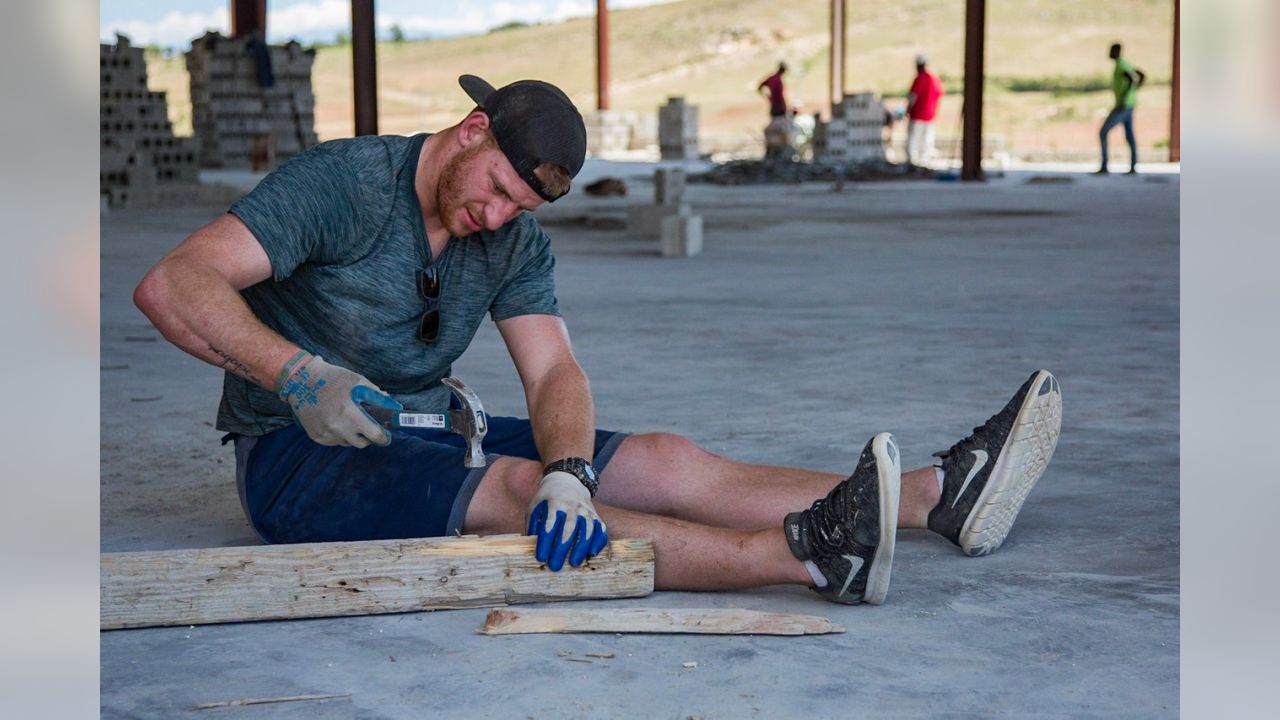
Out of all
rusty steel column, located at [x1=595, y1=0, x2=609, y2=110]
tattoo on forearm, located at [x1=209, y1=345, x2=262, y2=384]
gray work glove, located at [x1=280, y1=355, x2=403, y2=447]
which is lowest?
gray work glove, located at [x1=280, y1=355, x2=403, y2=447]

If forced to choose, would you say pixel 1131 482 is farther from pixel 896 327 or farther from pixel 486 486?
pixel 896 327

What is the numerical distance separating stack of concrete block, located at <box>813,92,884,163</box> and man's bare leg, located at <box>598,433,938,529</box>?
2060 cm

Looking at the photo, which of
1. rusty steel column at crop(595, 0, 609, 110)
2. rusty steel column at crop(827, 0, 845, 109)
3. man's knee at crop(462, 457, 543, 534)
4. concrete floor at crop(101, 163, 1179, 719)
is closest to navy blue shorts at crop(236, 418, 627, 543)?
man's knee at crop(462, 457, 543, 534)

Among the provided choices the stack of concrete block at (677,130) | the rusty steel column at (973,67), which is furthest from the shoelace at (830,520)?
→ the stack of concrete block at (677,130)

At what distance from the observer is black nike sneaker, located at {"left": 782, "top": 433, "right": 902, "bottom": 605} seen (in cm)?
291

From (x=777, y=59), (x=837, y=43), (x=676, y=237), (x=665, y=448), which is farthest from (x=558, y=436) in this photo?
(x=777, y=59)

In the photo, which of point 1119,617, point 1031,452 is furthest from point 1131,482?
point 1119,617

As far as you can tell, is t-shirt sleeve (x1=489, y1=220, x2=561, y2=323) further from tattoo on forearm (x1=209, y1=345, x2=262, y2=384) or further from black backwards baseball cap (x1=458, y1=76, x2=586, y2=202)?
tattoo on forearm (x1=209, y1=345, x2=262, y2=384)

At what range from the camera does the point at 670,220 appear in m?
10.7

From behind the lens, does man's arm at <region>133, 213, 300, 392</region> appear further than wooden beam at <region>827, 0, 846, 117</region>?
No

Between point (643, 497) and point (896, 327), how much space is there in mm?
4005

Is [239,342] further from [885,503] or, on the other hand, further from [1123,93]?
[1123,93]

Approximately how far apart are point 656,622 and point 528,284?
2.98ft
